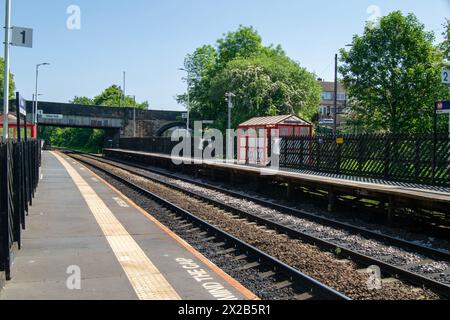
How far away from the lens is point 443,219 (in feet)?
34.3

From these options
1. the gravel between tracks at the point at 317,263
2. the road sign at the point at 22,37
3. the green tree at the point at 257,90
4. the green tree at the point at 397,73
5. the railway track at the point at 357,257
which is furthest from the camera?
the green tree at the point at 257,90

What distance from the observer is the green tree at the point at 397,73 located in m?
29.8

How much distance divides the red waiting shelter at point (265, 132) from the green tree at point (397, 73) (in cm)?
933

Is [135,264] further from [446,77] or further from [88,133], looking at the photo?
[88,133]

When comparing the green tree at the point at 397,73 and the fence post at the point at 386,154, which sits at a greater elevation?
the green tree at the point at 397,73

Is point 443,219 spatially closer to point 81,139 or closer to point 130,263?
point 130,263

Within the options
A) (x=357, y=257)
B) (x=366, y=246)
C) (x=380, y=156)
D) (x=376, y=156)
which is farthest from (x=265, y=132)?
(x=357, y=257)

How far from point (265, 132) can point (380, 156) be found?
29.3 feet

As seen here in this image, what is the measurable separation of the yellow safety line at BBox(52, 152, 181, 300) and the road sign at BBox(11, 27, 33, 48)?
511cm

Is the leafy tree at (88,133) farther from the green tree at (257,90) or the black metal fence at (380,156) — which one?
the black metal fence at (380,156)

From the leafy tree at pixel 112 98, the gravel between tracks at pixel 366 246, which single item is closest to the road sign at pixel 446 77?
the gravel between tracks at pixel 366 246

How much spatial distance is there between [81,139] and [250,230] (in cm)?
9811

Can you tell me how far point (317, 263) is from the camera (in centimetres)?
750
